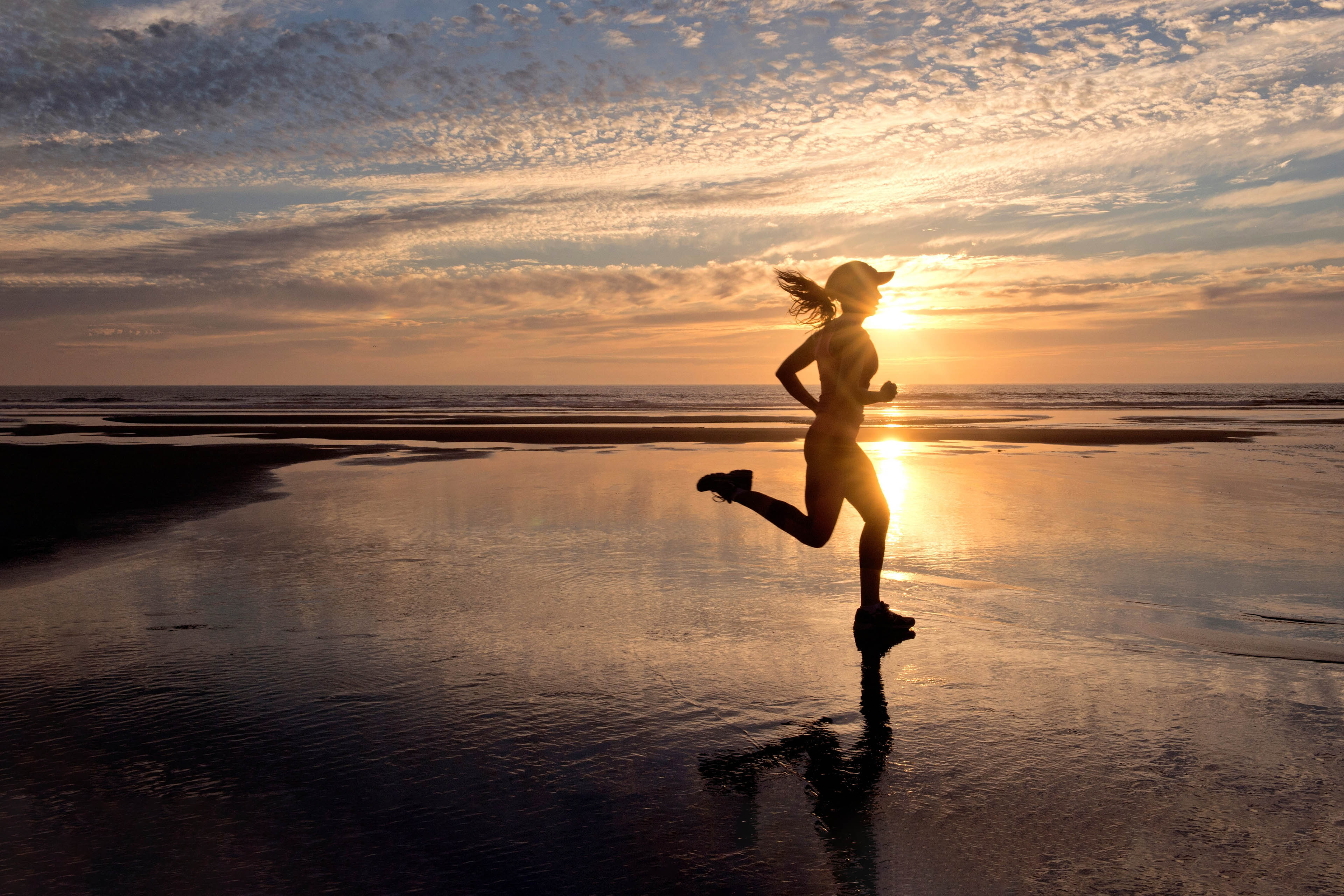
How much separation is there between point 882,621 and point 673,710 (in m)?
1.50

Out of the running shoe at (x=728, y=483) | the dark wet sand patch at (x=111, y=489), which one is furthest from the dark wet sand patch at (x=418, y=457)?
the running shoe at (x=728, y=483)

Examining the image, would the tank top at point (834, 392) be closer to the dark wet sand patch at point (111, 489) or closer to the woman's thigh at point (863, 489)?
the woman's thigh at point (863, 489)

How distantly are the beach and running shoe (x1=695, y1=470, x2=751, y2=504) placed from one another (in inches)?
31.1

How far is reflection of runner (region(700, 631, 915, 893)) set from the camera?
105 inches

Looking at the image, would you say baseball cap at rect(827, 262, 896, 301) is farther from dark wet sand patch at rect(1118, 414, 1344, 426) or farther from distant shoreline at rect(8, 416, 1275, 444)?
dark wet sand patch at rect(1118, 414, 1344, 426)

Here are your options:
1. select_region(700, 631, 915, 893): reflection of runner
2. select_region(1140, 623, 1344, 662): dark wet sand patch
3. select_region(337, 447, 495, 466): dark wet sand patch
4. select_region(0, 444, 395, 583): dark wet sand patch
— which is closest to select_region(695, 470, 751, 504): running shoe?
select_region(700, 631, 915, 893): reflection of runner

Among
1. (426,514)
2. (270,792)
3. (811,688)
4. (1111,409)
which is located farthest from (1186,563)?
(1111,409)

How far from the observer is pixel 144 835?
2.80 metres

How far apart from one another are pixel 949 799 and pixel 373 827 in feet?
6.42

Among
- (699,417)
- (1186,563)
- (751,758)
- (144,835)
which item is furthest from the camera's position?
(699,417)

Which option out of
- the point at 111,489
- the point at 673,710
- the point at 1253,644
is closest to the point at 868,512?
the point at 673,710

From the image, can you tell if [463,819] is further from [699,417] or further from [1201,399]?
[1201,399]

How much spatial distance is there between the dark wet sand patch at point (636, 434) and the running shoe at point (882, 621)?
57.2ft

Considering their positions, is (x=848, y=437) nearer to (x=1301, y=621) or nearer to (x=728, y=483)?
(x=728, y=483)
